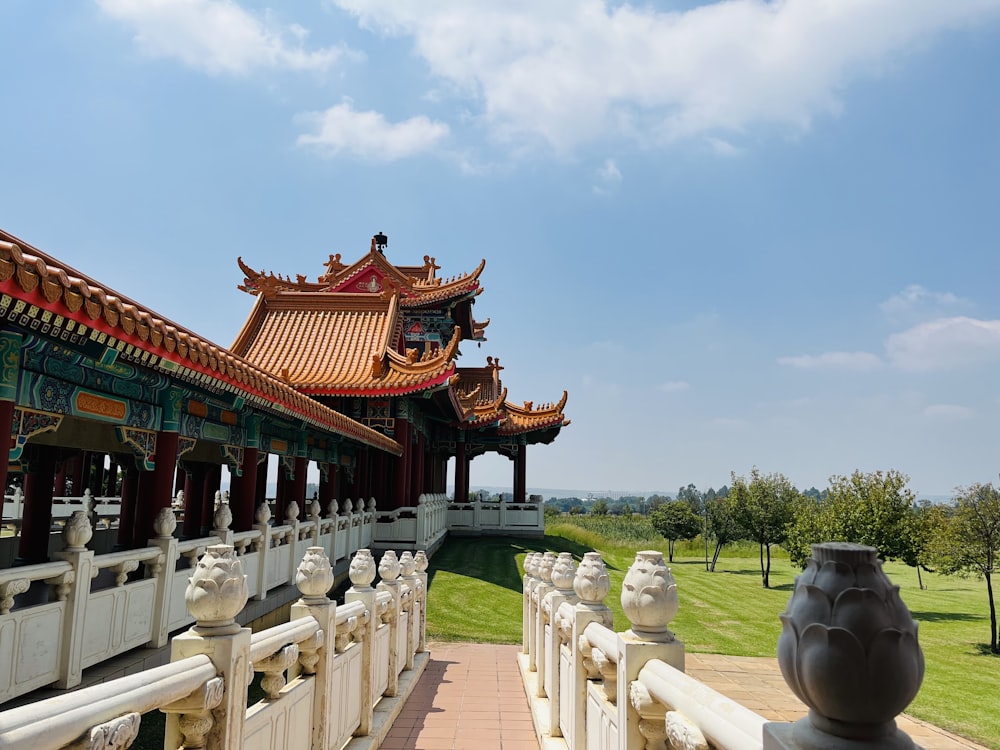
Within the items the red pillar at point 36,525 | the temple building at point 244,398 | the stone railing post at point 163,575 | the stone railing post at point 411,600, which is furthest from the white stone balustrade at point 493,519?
the stone railing post at point 163,575

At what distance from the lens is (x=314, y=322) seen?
1819 centimetres

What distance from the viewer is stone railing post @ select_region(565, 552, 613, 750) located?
14.0 ft

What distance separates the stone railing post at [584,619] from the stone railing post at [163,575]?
370cm

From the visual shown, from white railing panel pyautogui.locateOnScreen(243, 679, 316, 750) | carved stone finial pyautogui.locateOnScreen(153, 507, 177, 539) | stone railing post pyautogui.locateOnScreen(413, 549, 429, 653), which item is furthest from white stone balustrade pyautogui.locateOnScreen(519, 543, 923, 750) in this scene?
stone railing post pyautogui.locateOnScreen(413, 549, 429, 653)

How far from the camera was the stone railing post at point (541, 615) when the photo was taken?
648 cm

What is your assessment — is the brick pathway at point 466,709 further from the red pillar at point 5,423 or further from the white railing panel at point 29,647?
the red pillar at point 5,423

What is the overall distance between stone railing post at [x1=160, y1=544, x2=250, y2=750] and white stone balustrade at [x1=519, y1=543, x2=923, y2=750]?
65.5 inches

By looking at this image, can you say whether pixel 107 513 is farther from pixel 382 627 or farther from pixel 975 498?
pixel 975 498

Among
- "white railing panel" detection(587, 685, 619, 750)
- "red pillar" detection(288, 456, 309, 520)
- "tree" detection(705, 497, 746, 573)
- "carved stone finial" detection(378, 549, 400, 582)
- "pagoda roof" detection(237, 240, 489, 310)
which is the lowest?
"tree" detection(705, 497, 746, 573)

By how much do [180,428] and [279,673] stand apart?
4.24 metres

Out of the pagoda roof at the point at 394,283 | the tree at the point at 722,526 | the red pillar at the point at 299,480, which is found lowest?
the tree at the point at 722,526

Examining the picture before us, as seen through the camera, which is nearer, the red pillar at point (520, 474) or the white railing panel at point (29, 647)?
the white railing panel at point (29, 647)

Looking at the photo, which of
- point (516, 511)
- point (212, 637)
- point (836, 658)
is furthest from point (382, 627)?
point (516, 511)

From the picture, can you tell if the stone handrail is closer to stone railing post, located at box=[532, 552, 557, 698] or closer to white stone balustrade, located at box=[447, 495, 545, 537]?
stone railing post, located at box=[532, 552, 557, 698]
